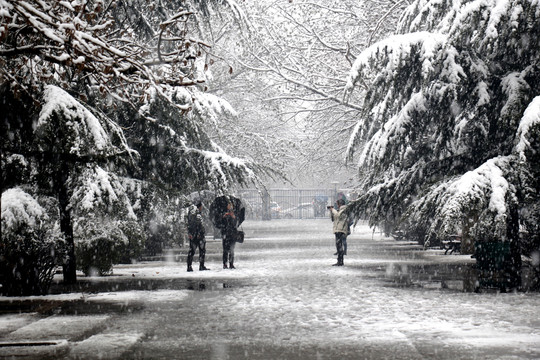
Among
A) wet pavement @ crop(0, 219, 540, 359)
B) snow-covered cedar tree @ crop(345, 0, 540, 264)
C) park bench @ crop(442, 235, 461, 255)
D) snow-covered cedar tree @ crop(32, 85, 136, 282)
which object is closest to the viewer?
wet pavement @ crop(0, 219, 540, 359)

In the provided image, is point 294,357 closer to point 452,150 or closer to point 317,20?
point 452,150

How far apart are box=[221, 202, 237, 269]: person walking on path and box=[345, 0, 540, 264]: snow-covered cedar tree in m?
4.20

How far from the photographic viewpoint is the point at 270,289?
1564cm

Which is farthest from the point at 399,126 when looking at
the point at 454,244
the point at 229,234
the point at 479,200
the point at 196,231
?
the point at 454,244

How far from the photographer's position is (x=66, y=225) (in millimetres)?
17078

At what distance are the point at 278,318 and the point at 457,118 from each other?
767cm

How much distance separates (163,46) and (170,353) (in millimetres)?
11634

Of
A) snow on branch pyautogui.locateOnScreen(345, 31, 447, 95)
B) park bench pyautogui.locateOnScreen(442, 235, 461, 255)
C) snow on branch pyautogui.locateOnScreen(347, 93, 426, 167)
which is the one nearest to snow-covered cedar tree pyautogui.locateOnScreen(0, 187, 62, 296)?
snow on branch pyautogui.locateOnScreen(345, 31, 447, 95)

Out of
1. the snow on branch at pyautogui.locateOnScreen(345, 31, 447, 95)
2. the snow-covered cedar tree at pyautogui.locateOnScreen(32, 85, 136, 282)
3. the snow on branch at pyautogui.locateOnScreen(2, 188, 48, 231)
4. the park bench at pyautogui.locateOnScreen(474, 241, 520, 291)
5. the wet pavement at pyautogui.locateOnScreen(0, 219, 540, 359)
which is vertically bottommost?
the wet pavement at pyautogui.locateOnScreen(0, 219, 540, 359)

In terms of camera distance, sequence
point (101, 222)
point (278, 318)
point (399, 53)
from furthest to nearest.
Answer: point (101, 222), point (399, 53), point (278, 318)

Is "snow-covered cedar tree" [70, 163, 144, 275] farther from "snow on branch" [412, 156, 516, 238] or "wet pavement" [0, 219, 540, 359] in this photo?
"snow on branch" [412, 156, 516, 238]

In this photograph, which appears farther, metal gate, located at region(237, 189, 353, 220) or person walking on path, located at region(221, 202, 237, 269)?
metal gate, located at region(237, 189, 353, 220)

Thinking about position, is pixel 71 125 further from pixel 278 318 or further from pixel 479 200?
pixel 479 200

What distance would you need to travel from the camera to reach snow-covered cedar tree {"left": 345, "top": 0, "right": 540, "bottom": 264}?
14281mm
